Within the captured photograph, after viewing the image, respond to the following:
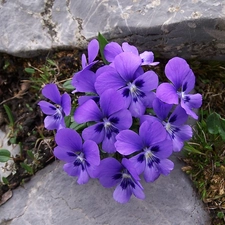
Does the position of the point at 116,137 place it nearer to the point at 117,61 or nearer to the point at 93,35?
the point at 117,61

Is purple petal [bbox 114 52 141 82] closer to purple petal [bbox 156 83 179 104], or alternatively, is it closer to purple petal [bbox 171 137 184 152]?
purple petal [bbox 156 83 179 104]

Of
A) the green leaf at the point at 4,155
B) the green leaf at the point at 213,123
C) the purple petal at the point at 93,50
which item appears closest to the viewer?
the purple petal at the point at 93,50

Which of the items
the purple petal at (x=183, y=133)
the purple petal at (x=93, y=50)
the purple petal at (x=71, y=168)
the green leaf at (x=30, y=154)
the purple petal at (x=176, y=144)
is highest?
the purple petal at (x=93, y=50)

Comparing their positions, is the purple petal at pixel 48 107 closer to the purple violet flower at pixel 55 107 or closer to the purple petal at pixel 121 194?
the purple violet flower at pixel 55 107

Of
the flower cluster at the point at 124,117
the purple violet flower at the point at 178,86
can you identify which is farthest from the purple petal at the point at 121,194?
the purple violet flower at the point at 178,86

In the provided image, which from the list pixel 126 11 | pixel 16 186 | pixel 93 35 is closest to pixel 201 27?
pixel 126 11

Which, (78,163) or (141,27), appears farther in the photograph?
(141,27)
